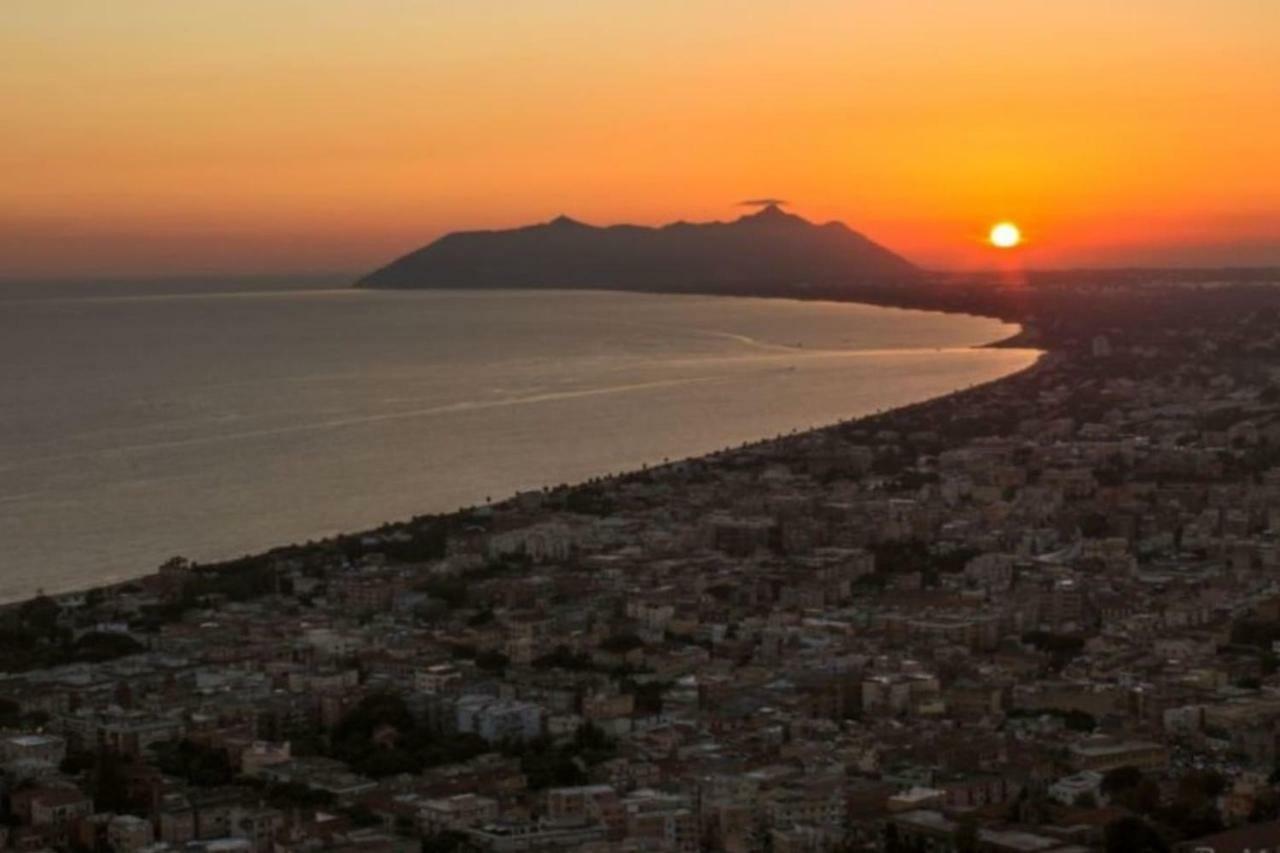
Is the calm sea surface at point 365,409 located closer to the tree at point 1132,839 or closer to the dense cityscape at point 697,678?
the dense cityscape at point 697,678

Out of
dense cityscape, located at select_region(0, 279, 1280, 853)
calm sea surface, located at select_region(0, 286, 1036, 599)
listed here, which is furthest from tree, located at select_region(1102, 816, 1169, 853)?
calm sea surface, located at select_region(0, 286, 1036, 599)

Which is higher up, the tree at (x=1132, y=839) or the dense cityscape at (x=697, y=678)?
the tree at (x=1132, y=839)

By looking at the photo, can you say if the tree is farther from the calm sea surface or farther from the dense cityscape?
the calm sea surface

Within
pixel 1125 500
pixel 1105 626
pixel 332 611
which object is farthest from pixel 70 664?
pixel 1125 500

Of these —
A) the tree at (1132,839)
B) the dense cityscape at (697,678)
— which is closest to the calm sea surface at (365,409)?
the dense cityscape at (697,678)

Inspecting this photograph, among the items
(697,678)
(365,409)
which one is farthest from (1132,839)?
(365,409)

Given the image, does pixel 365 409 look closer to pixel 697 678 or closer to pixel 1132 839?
pixel 697 678

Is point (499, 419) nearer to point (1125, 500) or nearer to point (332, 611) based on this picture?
point (1125, 500)
